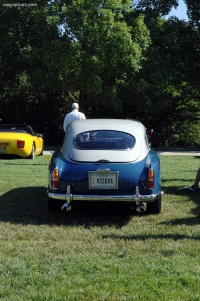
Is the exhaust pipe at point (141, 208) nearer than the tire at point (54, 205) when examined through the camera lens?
Yes

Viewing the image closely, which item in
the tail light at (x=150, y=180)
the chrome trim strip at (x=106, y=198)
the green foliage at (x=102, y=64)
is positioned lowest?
the chrome trim strip at (x=106, y=198)

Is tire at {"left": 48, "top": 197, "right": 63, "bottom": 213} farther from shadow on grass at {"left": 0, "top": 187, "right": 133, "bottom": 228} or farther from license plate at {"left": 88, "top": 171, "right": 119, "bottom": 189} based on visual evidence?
license plate at {"left": 88, "top": 171, "right": 119, "bottom": 189}

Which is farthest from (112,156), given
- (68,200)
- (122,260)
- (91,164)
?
(122,260)

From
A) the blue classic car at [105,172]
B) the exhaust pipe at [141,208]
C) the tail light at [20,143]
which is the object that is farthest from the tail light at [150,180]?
the tail light at [20,143]

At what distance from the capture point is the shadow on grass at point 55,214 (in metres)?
6.71

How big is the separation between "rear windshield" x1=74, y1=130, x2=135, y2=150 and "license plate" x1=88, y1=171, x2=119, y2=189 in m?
0.61

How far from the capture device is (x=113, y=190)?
6758mm

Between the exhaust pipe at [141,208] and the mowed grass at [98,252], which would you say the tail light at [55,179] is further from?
the exhaust pipe at [141,208]

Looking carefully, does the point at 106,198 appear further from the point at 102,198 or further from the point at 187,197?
the point at 187,197

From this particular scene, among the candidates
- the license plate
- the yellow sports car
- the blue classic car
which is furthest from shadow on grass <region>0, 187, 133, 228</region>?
the yellow sports car

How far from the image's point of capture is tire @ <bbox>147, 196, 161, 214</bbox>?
7111mm

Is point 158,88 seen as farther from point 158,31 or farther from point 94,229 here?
point 94,229

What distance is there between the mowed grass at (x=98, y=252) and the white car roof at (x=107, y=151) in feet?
2.81

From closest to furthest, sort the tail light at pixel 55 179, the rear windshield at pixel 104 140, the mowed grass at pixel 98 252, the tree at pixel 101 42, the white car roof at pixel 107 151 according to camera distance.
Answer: the mowed grass at pixel 98 252, the tail light at pixel 55 179, the white car roof at pixel 107 151, the rear windshield at pixel 104 140, the tree at pixel 101 42
